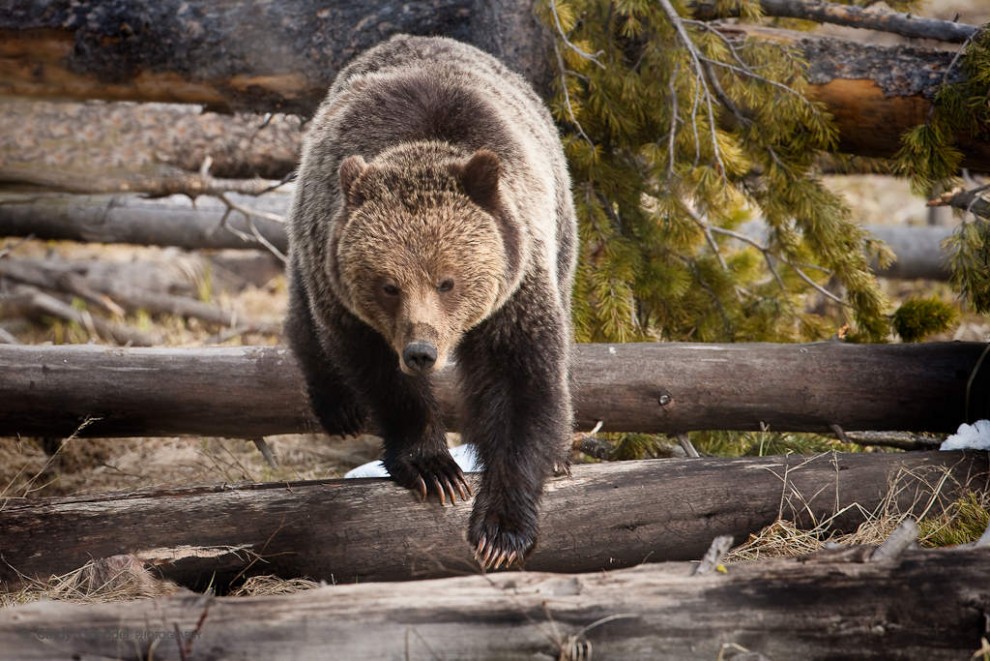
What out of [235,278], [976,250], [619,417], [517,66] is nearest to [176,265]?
[235,278]

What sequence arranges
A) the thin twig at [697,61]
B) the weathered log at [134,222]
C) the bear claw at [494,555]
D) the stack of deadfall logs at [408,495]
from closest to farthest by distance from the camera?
the stack of deadfall logs at [408,495], the bear claw at [494,555], the thin twig at [697,61], the weathered log at [134,222]

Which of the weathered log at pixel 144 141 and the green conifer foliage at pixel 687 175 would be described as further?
the weathered log at pixel 144 141

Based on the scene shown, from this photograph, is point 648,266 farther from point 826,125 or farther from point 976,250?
point 976,250

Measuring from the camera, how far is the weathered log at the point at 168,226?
26.2 feet

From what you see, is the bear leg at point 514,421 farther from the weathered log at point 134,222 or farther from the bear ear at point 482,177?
the weathered log at point 134,222

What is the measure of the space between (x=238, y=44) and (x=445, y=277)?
310 centimetres

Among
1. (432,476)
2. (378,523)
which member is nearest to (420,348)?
(432,476)

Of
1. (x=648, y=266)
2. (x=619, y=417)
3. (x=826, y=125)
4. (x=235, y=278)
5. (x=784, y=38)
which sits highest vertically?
(x=784, y=38)

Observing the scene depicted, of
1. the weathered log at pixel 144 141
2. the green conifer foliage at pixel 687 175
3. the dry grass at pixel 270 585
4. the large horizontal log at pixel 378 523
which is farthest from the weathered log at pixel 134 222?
the dry grass at pixel 270 585

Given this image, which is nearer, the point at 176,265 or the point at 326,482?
the point at 326,482

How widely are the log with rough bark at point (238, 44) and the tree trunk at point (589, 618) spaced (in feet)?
11.3

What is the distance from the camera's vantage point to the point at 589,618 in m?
2.86

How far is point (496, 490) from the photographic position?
407cm

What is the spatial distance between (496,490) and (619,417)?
1270mm
